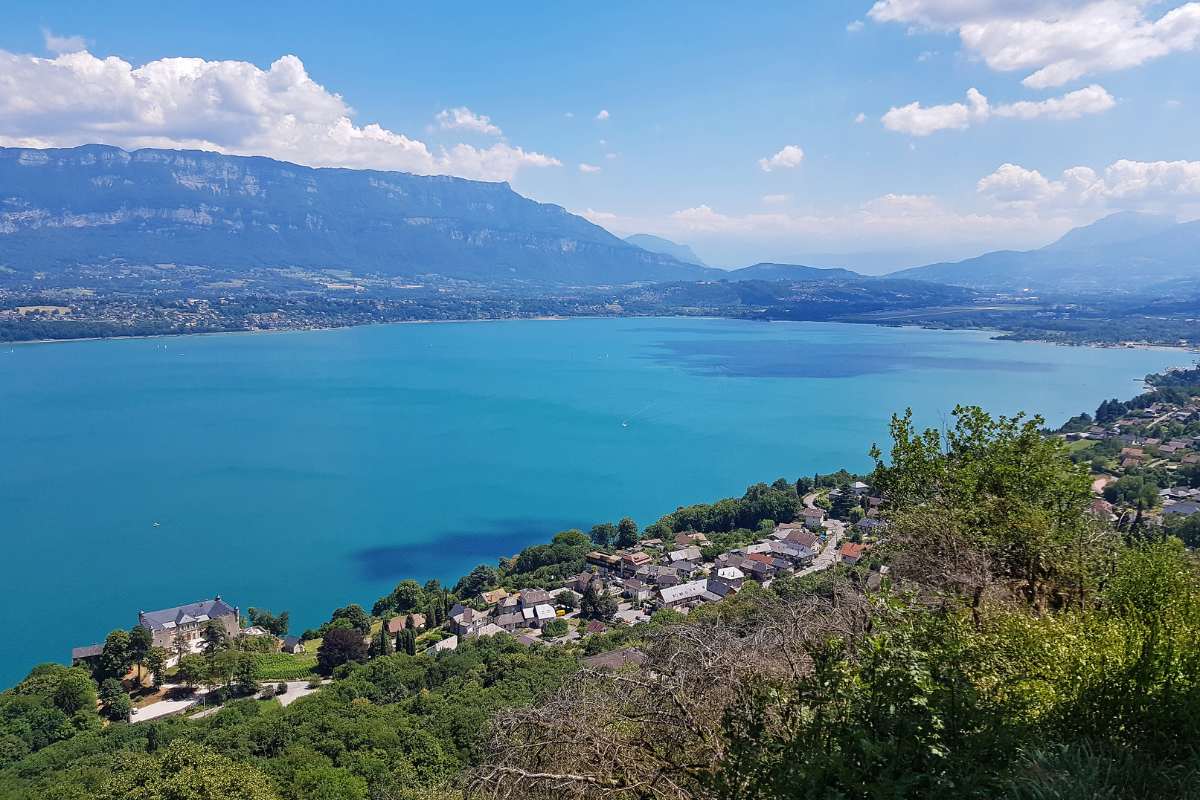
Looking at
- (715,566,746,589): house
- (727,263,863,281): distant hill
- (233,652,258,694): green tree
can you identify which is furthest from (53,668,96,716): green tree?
(727,263,863,281): distant hill

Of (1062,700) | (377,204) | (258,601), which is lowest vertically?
(258,601)

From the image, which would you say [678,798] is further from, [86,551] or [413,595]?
[86,551]

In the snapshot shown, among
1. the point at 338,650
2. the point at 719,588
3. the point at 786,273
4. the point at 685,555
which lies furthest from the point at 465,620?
the point at 786,273

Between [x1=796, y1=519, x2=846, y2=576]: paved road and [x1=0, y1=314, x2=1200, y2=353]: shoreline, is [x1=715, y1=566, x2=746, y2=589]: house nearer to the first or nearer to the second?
[x1=796, y1=519, x2=846, y2=576]: paved road

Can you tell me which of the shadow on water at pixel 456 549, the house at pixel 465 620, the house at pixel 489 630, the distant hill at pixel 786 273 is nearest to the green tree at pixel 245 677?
the house at pixel 465 620

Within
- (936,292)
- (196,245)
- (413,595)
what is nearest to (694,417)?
(413,595)

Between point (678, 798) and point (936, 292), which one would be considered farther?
point (936, 292)
